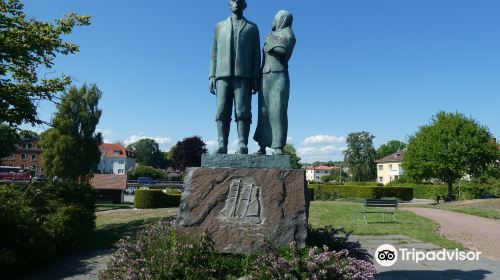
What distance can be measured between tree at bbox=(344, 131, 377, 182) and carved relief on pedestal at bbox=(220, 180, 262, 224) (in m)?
64.3

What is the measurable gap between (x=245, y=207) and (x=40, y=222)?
577 centimetres

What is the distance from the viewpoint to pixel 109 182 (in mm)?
31297

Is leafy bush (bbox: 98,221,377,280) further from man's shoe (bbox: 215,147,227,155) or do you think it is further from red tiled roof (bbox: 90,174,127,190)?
red tiled roof (bbox: 90,174,127,190)

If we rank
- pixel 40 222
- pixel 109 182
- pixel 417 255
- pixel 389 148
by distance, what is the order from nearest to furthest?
1. pixel 417 255
2. pixel 40 222
3. pixel 109 182
4. pixel 389 148

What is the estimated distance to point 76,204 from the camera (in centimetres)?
992

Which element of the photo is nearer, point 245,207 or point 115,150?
point 245,207

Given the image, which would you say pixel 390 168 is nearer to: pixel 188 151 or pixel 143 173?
pixel 188 151

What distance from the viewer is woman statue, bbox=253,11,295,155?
499 cm

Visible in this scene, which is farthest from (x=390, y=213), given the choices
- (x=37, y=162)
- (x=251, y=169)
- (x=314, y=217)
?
(x=37, y=162)

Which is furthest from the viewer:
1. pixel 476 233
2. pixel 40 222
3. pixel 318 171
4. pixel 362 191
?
pixel 318 171

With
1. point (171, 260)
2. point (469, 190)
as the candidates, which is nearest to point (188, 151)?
point (469, 190)

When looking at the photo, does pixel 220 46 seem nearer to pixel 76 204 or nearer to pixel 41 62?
pixel 76 204

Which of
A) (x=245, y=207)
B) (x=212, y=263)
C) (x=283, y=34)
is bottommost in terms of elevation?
(x=212, y=263)

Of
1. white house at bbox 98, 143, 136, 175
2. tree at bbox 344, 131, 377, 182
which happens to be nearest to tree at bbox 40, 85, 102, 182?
tree at bbox 344, 131, 377, 182
